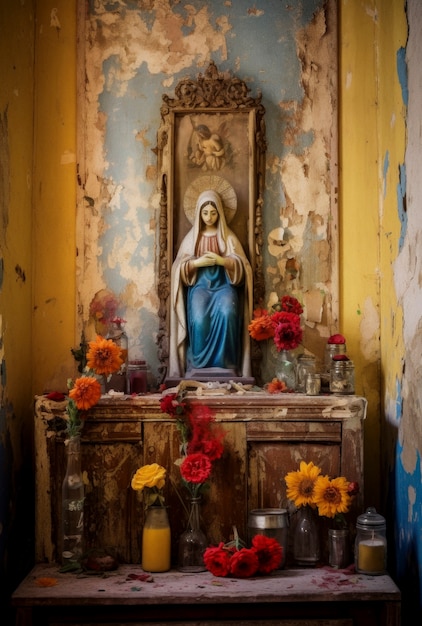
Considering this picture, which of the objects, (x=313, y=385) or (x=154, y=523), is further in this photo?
(x=313, y=385)

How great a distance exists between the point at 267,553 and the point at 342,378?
84cm

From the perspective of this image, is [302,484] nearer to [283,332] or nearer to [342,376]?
[342,376]

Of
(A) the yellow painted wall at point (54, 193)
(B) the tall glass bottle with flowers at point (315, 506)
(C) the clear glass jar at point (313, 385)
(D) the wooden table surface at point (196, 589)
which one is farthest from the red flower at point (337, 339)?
(A) the yellow painted wall at point (54, 193)

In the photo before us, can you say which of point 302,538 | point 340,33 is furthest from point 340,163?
point 302,538

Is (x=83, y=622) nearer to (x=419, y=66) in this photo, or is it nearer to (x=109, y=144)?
(x=109, y=144)

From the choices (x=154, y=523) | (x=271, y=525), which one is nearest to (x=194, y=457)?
(x=154, y=523)

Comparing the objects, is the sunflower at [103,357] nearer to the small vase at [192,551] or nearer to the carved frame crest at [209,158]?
the carved frame crest at [209,158]

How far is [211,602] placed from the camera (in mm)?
3252

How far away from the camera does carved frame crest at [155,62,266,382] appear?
4.28 m

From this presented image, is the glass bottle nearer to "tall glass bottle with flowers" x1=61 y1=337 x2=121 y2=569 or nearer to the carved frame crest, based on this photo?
the carved frame crest

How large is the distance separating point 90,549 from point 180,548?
394 mm

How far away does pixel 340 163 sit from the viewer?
14.2 feet

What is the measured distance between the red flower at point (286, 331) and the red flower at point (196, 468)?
0.69 meters

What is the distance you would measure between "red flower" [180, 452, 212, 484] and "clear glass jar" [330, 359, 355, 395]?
0.69 metres
